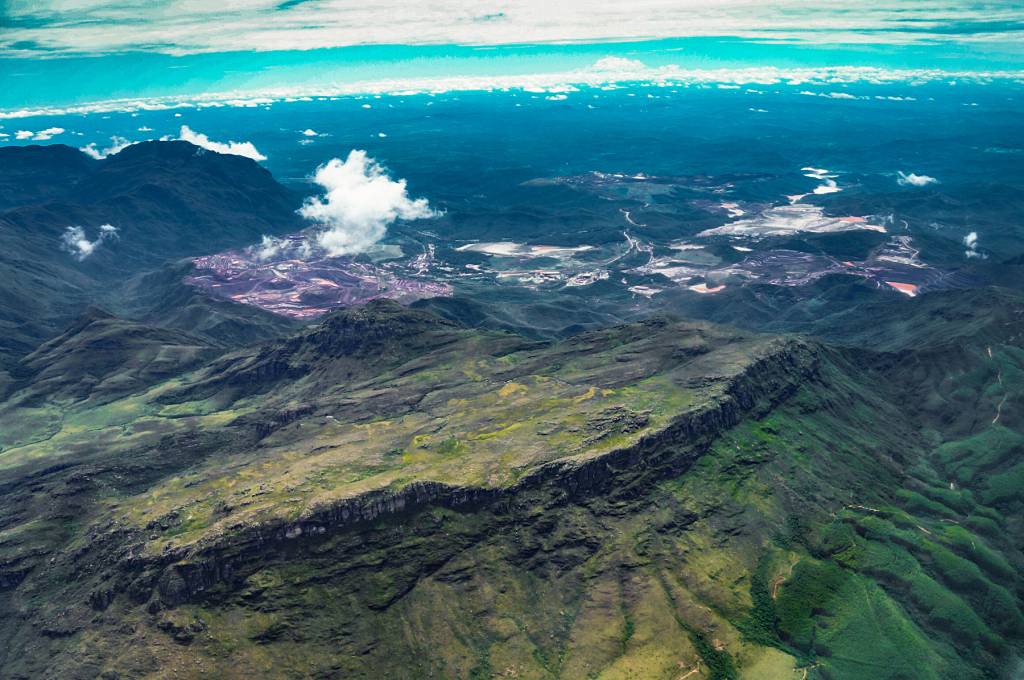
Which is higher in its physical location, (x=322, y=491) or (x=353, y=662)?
(x=322, y=491)

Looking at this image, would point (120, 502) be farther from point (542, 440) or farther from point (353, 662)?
point (542, 440)

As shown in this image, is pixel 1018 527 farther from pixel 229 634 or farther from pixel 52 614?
pixel 52 614

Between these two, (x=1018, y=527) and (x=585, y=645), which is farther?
(x=1018, y=527)

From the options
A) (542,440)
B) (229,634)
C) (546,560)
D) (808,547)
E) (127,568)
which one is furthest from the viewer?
(542,440)

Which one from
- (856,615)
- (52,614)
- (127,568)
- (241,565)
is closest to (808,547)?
(856,615)

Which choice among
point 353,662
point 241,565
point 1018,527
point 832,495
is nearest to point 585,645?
point 353,662

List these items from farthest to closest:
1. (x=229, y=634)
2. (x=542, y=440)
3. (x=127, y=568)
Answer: (x=542, y=440)
(x=127, y=568)
(x=229, y=634)

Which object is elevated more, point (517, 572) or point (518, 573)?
point (517, 572)

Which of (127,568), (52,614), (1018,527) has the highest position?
(127,568)

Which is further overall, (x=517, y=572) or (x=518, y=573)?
(x=517, y=572)
